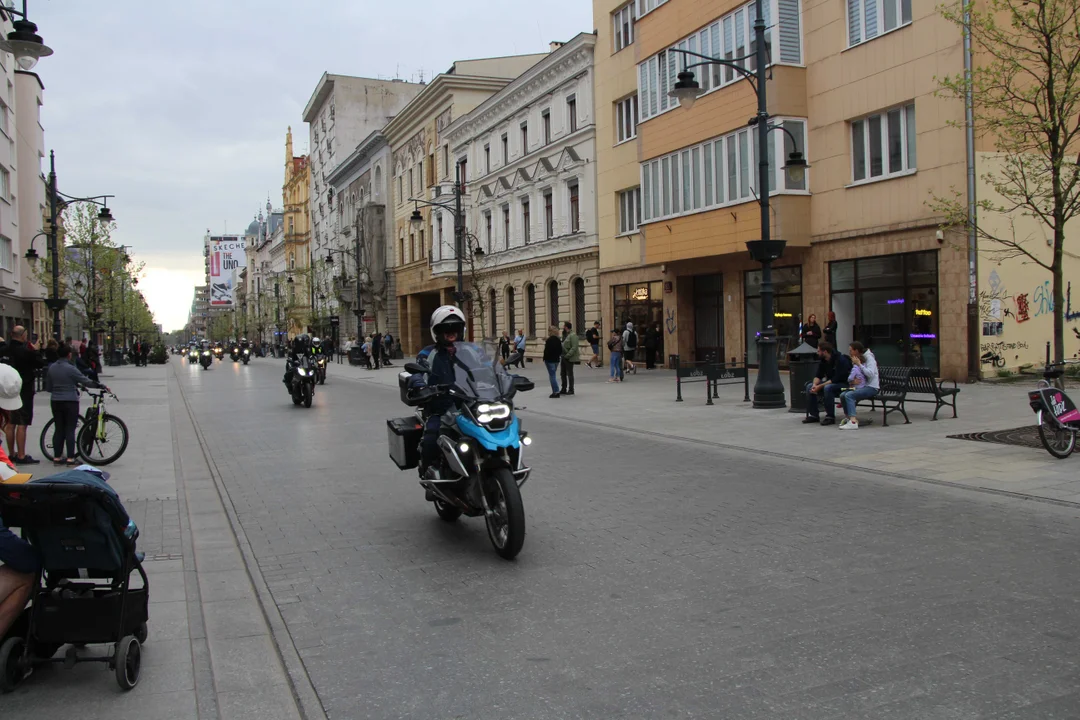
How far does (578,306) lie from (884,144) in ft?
55.4

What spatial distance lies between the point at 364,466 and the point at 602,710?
24.0ft

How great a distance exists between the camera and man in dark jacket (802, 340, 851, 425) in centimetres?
1348

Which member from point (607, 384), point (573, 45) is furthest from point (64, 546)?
point (573, 45)

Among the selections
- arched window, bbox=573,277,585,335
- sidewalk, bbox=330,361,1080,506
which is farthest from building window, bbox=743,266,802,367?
arched window, bbox=573,277,585,335

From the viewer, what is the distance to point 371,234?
6191 cm

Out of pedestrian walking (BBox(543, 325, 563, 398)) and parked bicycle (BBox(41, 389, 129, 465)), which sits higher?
pedestrian walking (BBox(543, 325, 563, 398))

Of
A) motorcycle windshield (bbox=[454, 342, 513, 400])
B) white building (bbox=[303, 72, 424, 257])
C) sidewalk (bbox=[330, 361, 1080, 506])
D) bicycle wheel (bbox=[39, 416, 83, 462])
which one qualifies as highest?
white building (bbox=[303, 72, 424, 257])

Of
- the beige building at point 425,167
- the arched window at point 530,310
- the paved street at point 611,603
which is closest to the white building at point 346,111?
the beige building at point 425,167

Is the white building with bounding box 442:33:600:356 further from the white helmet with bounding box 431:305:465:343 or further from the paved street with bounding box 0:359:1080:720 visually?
the white helmet with bounding box 431:305:465:343

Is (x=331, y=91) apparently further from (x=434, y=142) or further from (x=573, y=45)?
(x=573, y=45)

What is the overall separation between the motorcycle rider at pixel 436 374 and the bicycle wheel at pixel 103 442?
19.7 feet

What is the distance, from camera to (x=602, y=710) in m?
3.69

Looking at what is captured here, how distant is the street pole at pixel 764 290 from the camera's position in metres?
15.3

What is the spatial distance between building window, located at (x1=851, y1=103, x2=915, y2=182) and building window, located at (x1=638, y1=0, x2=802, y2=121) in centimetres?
273
